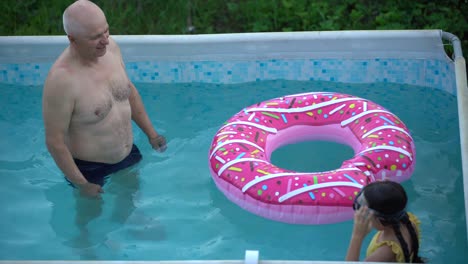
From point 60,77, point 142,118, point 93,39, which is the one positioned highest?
point 93,39

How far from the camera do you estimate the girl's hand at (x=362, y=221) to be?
2.87 meters

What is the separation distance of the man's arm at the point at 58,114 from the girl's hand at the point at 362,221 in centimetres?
146

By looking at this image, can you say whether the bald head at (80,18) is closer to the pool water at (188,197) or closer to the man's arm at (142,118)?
the man's arm at (142,118)

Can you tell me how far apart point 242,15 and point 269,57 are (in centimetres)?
103

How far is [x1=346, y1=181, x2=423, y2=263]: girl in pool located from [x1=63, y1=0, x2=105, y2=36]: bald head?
156 cm

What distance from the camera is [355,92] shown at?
5223 mm

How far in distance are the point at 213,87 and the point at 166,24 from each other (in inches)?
41.6

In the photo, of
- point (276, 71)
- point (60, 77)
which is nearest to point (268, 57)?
point (276, 71)

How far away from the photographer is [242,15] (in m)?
6.21

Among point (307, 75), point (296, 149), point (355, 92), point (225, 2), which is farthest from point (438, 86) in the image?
point (225, 2)

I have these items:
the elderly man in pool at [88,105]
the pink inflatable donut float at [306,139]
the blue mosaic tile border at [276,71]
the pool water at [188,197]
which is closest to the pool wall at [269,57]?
the blue mosaic tile border at [276,71]

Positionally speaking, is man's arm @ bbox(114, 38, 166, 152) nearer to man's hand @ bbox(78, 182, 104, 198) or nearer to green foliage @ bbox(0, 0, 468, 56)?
man's hand @ bbox(78, 182, 104, 198)

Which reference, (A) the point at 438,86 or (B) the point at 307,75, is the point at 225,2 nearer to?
(B) the point at 307,75

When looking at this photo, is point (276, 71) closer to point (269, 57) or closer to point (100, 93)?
point (269, 57)
